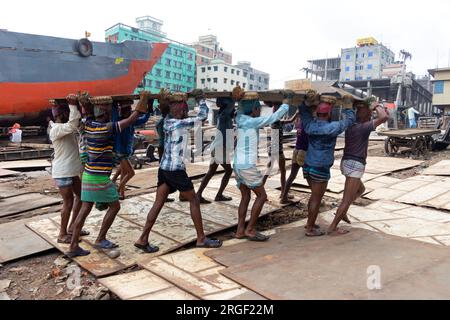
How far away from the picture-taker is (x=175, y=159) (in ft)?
12.4

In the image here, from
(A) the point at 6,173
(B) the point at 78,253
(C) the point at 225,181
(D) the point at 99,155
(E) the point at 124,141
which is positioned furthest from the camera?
(A) the point at 6,173

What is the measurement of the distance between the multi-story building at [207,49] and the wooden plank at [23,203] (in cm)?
6729

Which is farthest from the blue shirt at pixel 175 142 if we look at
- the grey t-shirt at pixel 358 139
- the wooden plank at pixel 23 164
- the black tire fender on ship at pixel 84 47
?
the black tire fender on ship at pixel 84 47

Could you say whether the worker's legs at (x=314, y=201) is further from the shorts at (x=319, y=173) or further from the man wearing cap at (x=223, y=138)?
the man wearing cap at (x=223, y=138)

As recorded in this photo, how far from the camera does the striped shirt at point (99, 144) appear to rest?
3.62 m

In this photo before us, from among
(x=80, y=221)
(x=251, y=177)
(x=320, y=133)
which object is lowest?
(x=80, y=221)

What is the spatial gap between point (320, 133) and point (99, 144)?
2.42 meters

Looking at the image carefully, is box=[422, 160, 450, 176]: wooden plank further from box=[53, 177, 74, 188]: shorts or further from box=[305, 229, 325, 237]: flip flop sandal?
box=[53, 177, 74, 188]: shorts

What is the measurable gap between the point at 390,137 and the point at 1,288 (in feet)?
36.4

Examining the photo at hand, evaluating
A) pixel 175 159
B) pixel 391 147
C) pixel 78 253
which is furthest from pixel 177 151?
pixel 391 147

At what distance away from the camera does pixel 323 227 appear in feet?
15.6

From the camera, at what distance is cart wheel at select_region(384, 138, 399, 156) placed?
37.5 feet

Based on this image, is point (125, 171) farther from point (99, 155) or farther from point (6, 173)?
point (6, 173)
